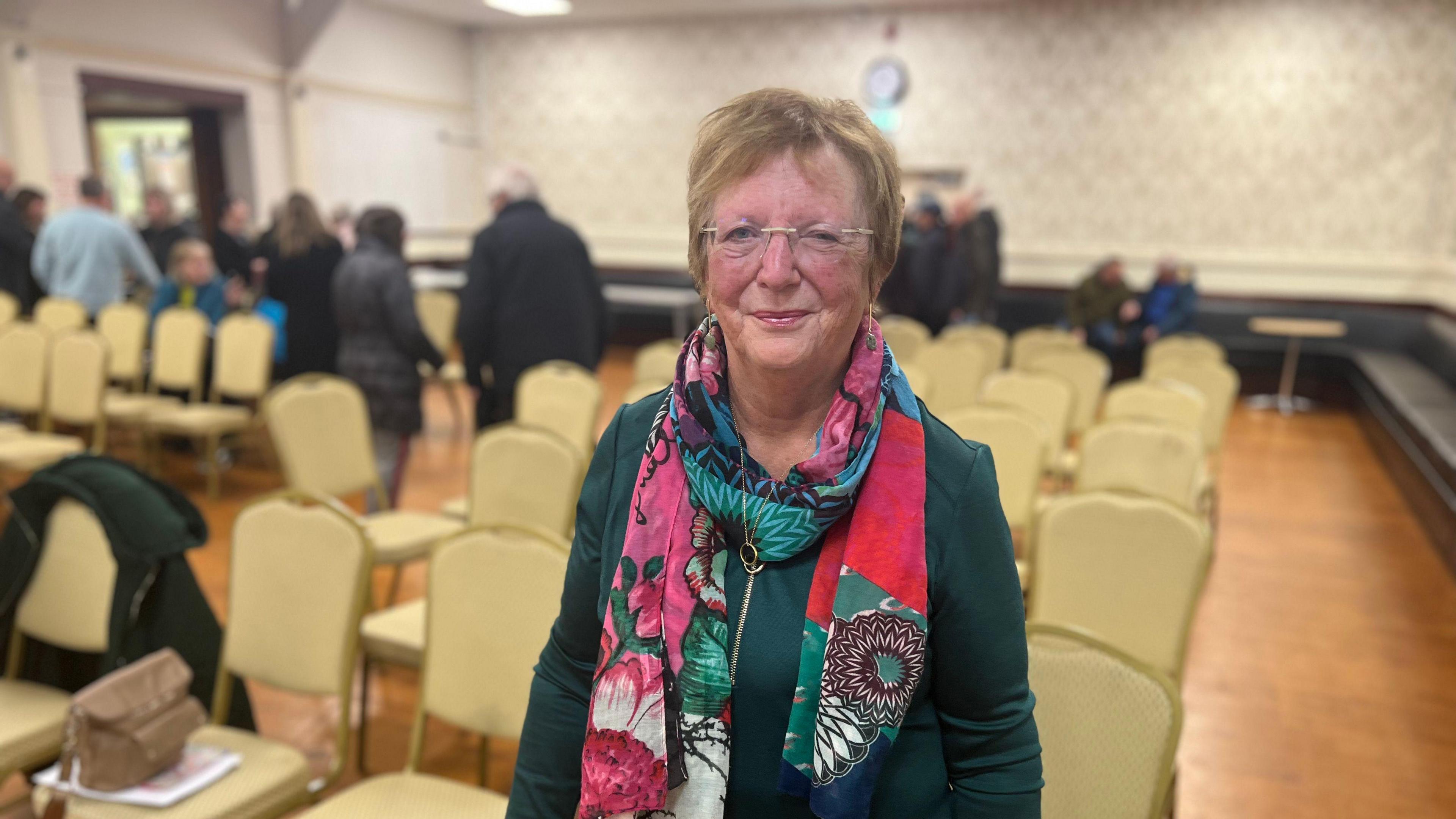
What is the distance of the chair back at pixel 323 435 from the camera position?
143 inches

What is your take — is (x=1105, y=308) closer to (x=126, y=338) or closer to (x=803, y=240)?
(x=126, y=338)

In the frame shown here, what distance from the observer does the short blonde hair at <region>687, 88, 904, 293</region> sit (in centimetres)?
98

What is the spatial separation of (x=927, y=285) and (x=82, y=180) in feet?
20.8

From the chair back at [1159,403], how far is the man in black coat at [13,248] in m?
7.30

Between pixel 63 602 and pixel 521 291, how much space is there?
87.1 inches

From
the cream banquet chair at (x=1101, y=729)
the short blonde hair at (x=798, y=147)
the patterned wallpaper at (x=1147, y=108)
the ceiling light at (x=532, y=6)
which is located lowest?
the cream banquet chair at (x=1101, y=729)

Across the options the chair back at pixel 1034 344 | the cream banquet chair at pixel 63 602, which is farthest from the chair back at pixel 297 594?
the chair back at pixel 1034 344

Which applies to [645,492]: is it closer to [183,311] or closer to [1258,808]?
[1258,808]

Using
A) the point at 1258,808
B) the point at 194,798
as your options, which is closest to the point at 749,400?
the point at 194,798

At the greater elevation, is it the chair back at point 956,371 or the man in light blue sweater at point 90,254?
the man in light blue sweater at point 90,254

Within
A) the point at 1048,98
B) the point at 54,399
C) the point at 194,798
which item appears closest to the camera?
the point at 194,798

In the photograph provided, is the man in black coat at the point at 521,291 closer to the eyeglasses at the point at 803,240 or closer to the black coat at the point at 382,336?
the black coat at the point at 382,336

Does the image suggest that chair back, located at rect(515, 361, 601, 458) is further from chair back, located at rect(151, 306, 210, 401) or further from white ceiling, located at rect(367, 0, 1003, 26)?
white ceiling, located at rect(367, 0, 1003, 26)

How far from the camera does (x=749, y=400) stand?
1089 mm
